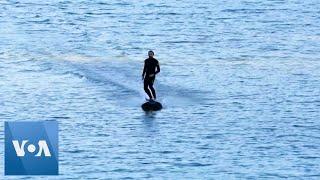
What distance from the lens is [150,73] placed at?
52719 millimetres

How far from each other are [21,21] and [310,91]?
3313 cm

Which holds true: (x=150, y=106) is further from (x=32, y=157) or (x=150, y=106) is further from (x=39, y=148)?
(x=32, y=157)

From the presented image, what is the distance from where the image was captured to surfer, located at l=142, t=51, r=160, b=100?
2063 inches

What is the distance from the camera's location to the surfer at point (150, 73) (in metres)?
52.4

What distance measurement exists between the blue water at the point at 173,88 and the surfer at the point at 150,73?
0.92 meters

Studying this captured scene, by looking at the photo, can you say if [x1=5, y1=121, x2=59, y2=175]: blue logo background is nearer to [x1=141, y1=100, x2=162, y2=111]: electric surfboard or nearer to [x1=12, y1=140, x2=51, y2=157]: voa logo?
[x1=12, y1=140, x2=51, y2=157]: voa logo

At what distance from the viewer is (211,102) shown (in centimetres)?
5434

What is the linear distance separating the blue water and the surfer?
92 cm

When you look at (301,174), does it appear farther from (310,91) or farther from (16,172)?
(310,91)


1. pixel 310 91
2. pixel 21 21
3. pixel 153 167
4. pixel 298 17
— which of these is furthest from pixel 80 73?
pixel 298 17

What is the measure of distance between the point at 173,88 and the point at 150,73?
489 centimetres

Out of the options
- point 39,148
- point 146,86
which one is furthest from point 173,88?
point 39,148

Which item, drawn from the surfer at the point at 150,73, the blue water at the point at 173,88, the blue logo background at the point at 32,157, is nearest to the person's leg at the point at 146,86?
the surfer at the point at 150,73

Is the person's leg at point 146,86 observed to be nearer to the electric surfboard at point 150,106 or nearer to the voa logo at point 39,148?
the electric surfboard at point 150,106
